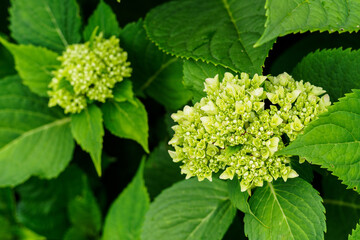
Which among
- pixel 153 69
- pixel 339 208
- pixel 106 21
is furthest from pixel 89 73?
pixel 339 208

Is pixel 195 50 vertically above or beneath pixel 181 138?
above

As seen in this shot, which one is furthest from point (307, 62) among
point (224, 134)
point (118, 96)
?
point (118, 96)

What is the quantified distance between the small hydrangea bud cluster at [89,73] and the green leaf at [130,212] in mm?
494

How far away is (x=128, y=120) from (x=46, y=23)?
876mm

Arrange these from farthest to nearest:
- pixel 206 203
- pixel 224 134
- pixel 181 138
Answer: pixel 206 203
pixel 181 138
pixel 224 134

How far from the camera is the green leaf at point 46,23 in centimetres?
235

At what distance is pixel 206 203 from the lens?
73.2 inches

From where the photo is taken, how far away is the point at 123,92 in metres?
2.02

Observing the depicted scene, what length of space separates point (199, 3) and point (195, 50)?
58 centimetres

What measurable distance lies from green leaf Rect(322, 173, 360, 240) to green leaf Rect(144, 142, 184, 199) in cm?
92

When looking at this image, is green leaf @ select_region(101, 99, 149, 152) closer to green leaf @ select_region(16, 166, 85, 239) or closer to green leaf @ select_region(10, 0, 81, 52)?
green leaf @ select_region(10, 0, 81, 52)

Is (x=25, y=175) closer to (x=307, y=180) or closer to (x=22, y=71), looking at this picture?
(x=22, y=71)

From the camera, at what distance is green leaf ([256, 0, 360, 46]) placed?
4.23 feet

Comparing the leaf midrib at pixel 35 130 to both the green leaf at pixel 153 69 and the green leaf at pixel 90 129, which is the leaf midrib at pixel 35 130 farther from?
the green leaf at pixel 153 69
